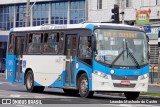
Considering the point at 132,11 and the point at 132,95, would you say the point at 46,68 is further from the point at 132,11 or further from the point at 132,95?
the point at 132,11

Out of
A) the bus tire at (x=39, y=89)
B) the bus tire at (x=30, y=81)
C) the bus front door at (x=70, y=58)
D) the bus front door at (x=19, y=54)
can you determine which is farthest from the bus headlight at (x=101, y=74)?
the bus front door at (x=19, y=54)

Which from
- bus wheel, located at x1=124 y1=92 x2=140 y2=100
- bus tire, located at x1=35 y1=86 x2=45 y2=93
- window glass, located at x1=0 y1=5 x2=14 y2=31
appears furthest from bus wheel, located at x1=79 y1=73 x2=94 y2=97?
window glass, located at x1=0 y1=5 x2=14 y2=31

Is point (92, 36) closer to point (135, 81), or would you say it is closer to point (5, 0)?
point (135, 81)

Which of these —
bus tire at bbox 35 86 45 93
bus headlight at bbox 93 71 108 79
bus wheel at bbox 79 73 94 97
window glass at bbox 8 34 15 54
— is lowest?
bus tire at bbox 35 86 45 93

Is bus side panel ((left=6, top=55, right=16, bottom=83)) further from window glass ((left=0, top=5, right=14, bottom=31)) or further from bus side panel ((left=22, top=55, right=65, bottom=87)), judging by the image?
window glass ((left=0, top=5, right=14, bottom=31))

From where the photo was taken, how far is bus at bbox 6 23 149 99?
22.9 m

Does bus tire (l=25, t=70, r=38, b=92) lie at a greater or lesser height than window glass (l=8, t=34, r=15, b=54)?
lesser

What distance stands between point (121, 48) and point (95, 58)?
44.3 inches

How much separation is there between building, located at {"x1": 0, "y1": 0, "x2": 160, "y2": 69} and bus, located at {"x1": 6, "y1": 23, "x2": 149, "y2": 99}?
921 inches

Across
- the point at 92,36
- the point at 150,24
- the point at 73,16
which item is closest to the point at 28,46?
the point at 92,36

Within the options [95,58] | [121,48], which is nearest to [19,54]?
[95,58]

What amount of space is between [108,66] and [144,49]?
187 cm

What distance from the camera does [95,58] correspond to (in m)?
23.0

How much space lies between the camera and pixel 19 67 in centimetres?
2855
